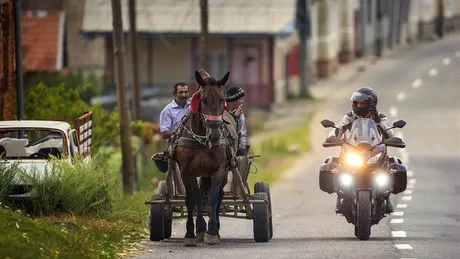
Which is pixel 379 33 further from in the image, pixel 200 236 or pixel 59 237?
pixel 59 237

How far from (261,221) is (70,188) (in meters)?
2.94

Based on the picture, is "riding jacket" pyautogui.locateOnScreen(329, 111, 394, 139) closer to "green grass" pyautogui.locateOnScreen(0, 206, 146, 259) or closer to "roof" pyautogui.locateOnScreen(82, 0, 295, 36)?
"green grass" pyautogui.locateOnScreen(0, 206, 146, 259)

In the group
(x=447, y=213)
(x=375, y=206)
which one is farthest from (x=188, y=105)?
(x=447, y=213)

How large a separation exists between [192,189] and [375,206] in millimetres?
2793

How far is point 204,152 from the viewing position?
18375 millimetres

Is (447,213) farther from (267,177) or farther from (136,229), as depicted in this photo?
(267,177)

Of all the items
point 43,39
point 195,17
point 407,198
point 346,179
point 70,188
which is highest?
point 195,17

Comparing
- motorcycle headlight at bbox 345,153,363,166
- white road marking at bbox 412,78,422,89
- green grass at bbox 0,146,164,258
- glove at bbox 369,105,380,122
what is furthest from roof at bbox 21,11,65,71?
motorcycle headlight at bbox 345,153,363,166

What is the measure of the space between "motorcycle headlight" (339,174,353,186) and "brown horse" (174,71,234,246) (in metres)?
1.96

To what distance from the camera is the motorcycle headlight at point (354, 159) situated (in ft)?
65.0

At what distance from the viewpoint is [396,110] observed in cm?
6344

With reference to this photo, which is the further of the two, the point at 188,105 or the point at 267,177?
the point at 267,177

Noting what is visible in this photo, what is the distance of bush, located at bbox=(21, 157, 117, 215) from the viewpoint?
20203 millimetres

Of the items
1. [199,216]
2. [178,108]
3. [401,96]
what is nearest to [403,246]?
[199,216]
